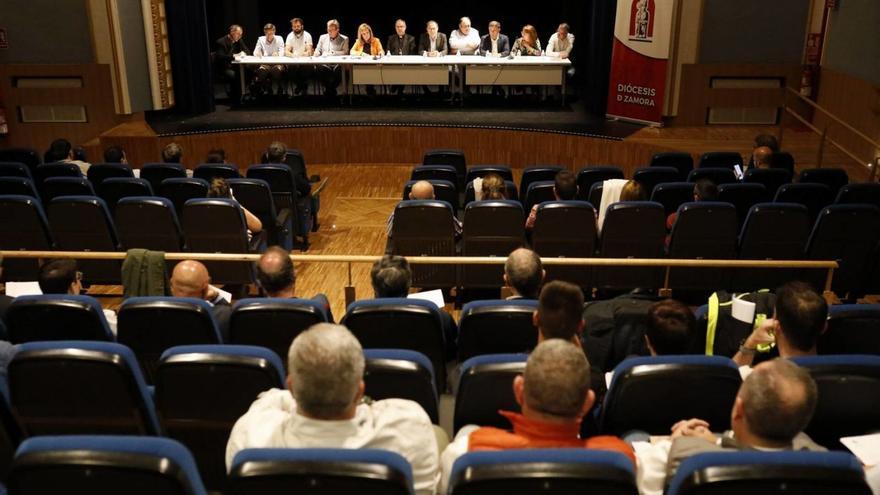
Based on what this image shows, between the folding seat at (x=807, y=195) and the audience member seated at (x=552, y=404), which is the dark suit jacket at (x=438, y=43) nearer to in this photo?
the folding seat at (x=807, y=195)

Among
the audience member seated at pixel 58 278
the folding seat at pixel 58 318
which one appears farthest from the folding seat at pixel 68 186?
the folding seat at pixel 58 318

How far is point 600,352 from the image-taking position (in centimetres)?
370

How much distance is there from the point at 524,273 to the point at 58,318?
2.17 metres

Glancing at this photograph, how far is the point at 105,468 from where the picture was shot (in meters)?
1.97

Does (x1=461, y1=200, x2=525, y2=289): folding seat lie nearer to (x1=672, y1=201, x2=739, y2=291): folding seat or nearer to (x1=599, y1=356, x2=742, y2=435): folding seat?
(x1=672, y1=201, x2=739, y2=291): folding seat

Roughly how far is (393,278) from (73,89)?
868 centimetres

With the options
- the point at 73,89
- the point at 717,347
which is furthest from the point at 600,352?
the point at 73,89

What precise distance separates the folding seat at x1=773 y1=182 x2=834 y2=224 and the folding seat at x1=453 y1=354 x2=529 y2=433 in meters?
3.97

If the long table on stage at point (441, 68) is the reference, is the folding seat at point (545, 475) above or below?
below

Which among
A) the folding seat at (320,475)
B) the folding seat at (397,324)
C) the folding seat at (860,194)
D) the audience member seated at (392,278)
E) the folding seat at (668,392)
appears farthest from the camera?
the folding seat at (860,194)

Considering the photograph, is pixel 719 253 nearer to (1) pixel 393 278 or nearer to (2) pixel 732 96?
(1) pixel 393 278

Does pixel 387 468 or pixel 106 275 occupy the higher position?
pixel 387 468

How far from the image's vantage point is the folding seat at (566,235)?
213 inches

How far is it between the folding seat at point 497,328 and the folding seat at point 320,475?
1.60 meters
